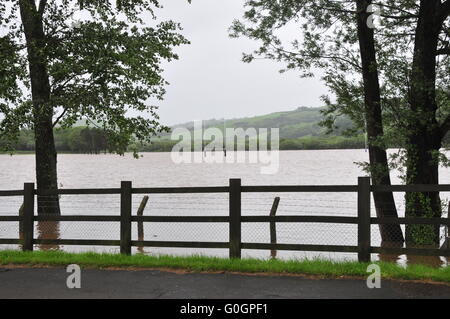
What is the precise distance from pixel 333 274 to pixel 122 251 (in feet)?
16.2

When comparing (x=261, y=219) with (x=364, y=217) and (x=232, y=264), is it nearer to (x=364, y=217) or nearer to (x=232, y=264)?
(x=232, y=264)

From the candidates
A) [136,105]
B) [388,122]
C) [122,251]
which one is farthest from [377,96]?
[122,251]

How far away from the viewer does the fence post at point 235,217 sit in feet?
36.4

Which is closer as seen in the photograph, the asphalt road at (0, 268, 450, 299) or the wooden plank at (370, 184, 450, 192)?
the asphalt road at (0, 268, 450, 299)

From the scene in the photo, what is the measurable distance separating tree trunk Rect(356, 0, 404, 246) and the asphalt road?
9.45m

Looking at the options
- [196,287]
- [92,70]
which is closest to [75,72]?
[92,70]

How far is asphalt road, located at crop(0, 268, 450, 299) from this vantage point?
333 inches

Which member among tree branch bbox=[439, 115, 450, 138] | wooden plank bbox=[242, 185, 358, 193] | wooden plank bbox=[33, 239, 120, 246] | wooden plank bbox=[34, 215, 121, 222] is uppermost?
tree branch bbox=[439, 115, 450, 138]

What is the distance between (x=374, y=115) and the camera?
18.4 metres

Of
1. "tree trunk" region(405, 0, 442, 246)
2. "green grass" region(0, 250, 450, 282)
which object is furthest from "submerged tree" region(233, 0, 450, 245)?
"green grass" region(0, 250, 450, 282)

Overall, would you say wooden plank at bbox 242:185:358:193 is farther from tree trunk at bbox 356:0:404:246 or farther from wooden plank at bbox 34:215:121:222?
tree trunk at bbox 356:0:404:246

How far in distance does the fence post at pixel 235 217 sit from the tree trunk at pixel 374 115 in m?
8.27

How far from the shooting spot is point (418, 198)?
17.2 meters

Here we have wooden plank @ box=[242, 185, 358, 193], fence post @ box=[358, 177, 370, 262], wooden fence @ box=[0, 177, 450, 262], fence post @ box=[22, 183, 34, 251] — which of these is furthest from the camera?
fence post @ box=[22, 183, 34, 251]
